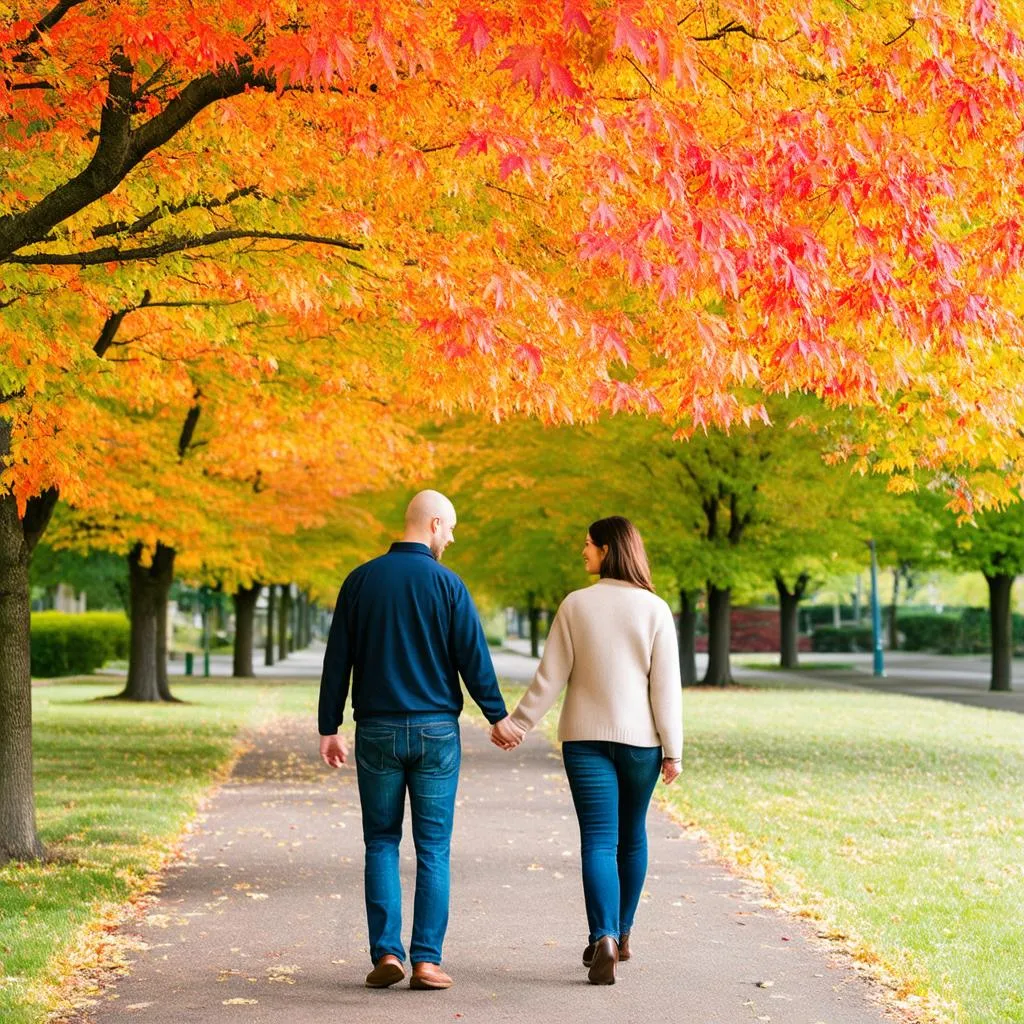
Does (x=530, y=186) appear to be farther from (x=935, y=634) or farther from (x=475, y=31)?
(x=935, y=634)

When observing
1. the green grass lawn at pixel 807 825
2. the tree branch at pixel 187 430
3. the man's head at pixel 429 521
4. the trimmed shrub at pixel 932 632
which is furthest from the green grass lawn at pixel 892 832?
the trimmed shrub at pixel 932 632

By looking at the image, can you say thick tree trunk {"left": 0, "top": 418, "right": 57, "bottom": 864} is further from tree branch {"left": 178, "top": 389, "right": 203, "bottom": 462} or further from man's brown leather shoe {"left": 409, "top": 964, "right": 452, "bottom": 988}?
tree branch {"left": 178, "top": 389, "right": 203, "bottom": 462}

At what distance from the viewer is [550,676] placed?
6.19 metres

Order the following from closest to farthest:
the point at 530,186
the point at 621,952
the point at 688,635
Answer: the point at 621,952, the point at 530,186, the point at 688,635

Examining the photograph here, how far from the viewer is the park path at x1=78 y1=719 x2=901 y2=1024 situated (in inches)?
221

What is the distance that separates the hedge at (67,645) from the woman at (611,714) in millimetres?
36714

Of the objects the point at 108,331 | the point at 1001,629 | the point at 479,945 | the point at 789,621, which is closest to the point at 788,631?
the point at 789,621

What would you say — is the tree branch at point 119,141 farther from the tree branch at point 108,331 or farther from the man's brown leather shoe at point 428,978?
the tree branch at point 108,331

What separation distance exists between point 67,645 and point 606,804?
1500 inches

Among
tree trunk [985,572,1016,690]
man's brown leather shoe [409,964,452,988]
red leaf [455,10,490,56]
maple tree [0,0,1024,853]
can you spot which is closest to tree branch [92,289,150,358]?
maple tree [0,0,1024,853]

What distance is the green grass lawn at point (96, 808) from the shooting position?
21.8 feet

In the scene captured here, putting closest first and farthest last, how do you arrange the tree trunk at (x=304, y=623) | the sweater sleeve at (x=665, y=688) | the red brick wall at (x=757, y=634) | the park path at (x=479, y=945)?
1. the park path at (x=479, y=945)
2. the sweater sleeve at (x=665, y=688)
3. the red brick wall at (x=757, y=634)
4. the tree trunk at (x=304, y=623)

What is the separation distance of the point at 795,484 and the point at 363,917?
22857 millimetres

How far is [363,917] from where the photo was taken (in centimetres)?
751
